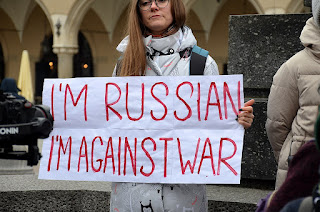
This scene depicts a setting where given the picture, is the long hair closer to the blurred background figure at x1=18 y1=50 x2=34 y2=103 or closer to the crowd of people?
the crowd of people

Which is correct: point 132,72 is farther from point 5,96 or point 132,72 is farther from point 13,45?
point 13,45

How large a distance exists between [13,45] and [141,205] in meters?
19.1

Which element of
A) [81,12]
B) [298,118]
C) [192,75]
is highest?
[81,12]

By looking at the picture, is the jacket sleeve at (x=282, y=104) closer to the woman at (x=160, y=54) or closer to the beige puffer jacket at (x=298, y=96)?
the beige puffer jacket at (x=298, y=96)

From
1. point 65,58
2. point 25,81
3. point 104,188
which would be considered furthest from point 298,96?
point 65,58

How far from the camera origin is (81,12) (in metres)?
15.8

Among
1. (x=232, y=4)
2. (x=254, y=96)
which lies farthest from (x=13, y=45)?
(x=254, y=96)

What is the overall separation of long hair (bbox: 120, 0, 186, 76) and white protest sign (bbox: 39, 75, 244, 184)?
83 mm

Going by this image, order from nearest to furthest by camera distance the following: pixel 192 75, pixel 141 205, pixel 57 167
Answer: pixel 141 205, pixel 192 75, pixel 57 167

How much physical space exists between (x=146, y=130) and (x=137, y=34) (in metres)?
0.37

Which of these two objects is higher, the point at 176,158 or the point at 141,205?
the point at 176,158

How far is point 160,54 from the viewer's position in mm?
2156

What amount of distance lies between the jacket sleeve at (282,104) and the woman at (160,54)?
17 centimetres

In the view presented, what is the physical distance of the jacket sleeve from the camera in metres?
2.16
